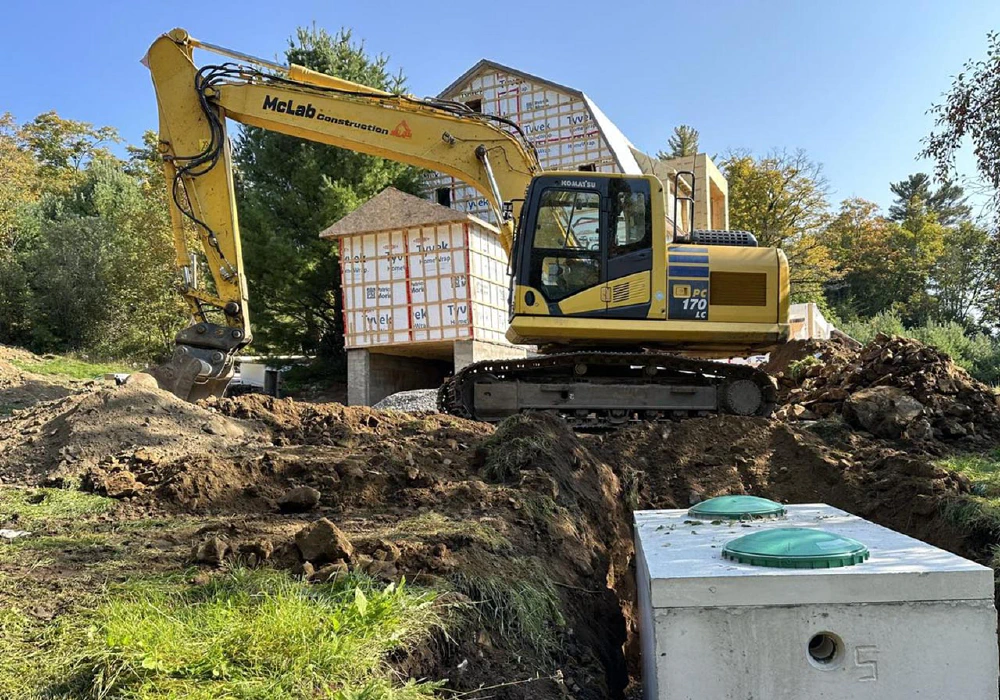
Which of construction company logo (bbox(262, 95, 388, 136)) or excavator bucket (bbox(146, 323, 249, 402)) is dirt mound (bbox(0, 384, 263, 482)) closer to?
excavator bucket (bbox(146, 323, 249, 402))

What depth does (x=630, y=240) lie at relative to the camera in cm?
838

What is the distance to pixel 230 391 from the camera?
638 inches

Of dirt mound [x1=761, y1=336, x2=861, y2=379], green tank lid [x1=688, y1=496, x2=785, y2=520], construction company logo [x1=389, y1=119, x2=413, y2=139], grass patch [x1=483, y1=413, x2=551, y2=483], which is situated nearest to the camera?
green tank lid [x1=688, y1=496, x2=785, y2=520]

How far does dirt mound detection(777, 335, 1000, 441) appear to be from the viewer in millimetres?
8641

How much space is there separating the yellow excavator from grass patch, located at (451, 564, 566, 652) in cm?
531

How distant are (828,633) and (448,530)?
1759 mm

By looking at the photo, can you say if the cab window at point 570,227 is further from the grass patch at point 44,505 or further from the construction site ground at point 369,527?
the grass patch at point 44,505

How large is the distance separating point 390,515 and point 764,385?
624cm

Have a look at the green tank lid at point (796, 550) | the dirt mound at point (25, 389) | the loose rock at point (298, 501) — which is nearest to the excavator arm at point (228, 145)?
the dirt mound at point (25, 389)

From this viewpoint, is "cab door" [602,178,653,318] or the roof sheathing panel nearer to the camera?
"cab door" [602,178,653,318]

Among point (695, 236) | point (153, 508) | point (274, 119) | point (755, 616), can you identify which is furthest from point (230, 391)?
point (755, 616)

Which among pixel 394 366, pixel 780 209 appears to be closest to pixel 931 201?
pixel 780 209

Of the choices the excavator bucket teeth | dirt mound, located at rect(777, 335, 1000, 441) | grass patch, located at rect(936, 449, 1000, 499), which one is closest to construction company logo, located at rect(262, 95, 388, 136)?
the excavator bucket teeth

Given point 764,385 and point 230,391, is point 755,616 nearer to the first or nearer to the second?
point 764,385
